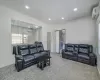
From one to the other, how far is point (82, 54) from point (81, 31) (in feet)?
5.88

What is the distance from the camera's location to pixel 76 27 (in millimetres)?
5164

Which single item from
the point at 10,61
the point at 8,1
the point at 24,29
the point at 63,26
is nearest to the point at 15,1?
the point at 8,1

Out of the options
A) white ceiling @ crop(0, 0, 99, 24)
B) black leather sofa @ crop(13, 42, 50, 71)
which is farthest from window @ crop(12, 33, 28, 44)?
white ceiling @ crop(0, 0, 99, 24)

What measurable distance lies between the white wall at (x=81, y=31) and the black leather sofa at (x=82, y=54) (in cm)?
58

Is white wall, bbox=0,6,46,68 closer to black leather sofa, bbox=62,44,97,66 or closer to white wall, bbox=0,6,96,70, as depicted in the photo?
white wall, bbox=0,6,96,70

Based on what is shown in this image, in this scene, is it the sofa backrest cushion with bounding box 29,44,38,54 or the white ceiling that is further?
the sofa backrest cushion with bounding box 29,44,38,54

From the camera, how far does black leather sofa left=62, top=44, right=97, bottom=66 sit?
3500 millimetres

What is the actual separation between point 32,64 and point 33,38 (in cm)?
297

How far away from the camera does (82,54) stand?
13.3 ft

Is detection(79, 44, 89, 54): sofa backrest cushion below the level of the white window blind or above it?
below

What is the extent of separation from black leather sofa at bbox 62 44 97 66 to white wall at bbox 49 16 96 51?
1.90ft

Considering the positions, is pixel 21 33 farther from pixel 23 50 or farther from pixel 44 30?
pixel 44 30

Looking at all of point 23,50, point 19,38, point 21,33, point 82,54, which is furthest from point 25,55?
point 82,54

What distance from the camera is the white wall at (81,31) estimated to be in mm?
4346
